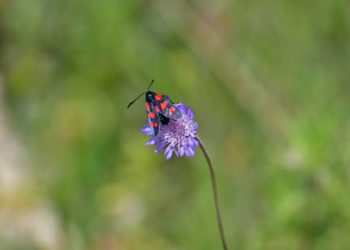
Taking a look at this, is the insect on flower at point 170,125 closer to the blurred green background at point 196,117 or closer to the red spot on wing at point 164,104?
the red spot on wing at point 164,104

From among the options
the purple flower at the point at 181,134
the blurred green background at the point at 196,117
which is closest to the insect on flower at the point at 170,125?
the purple flower at the point at 181,134

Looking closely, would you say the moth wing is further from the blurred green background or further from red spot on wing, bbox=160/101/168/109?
the blurred green background

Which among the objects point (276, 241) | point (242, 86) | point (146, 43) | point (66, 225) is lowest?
point (276, 241)

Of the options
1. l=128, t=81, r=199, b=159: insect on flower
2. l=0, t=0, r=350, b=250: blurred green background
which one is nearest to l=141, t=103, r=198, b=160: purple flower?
l=128, t=81, r=199, b=159: insect on flower

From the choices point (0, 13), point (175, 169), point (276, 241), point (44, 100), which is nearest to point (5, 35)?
point (0, 13)

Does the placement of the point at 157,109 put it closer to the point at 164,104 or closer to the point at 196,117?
the point at 164,104

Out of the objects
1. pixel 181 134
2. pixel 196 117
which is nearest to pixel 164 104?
pixel 181 134

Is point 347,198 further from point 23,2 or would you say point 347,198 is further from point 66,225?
point 23,2
